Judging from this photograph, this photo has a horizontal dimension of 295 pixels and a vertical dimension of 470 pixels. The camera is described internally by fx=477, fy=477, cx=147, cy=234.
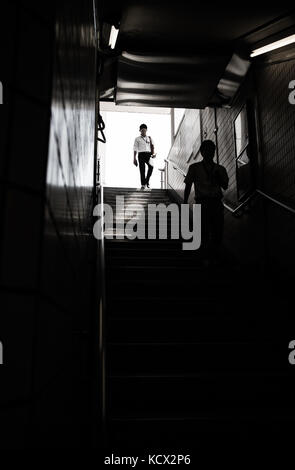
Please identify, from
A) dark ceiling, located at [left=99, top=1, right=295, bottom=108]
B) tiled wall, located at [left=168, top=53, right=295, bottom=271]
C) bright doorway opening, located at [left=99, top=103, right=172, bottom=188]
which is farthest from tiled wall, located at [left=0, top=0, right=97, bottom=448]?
bright doorway opening, located at [left=99, top=103, right=172, bottom=188]

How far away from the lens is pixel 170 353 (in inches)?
128

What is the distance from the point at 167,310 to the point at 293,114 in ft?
7.05

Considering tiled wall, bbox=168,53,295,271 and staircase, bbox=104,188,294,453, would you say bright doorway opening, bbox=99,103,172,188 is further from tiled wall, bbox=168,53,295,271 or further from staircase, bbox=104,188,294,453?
staircase, bbox=104,188,294,453

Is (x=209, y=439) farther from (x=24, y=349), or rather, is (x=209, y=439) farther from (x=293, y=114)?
(x=293, y=114)

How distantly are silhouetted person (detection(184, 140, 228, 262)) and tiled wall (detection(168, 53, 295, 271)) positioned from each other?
464 millimetres

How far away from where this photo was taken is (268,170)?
513cm

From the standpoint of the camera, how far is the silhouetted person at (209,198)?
204 inches

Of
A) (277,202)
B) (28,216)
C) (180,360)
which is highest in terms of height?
(277,202)

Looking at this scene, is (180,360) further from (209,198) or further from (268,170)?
(268,170)

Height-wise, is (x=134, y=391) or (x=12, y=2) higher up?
(x=12, y=2)

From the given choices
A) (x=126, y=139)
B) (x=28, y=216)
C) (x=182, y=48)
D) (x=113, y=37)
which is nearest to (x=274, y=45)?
(x=182, y=48)

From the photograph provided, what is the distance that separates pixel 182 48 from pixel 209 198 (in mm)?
1700

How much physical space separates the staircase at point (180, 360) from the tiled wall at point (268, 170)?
527 mm

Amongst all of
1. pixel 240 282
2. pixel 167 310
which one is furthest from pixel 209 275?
pixel 167 310
